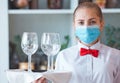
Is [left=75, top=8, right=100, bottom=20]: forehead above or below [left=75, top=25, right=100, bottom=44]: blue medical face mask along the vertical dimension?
above

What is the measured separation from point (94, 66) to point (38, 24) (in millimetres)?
1066

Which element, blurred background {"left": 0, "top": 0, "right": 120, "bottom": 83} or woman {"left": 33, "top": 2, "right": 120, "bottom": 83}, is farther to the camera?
blurred background {"left": 0, "top": 0, "right": 120, "bottom": 83}

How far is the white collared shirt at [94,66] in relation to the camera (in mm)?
927

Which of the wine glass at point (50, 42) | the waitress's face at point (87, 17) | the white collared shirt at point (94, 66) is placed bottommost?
the white collared shirt at point (94, 66)

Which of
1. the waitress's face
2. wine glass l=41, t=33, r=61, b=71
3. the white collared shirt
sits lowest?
the white collared shirt

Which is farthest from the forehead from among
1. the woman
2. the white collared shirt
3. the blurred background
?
the blurred background

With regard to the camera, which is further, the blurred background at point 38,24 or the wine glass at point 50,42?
the blurred background at point 38,24

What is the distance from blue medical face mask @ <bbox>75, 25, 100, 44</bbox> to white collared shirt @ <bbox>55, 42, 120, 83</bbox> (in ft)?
0.09

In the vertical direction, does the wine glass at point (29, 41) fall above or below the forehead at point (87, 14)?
below

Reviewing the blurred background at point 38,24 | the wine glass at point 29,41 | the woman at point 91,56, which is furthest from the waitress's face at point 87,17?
the blurred background at point 38,24

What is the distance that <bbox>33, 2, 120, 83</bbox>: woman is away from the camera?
3.05 ft

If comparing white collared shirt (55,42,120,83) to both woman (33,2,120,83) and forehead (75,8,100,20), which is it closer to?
woman (33,2,120,83)

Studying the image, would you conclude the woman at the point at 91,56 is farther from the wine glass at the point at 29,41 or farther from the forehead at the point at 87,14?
the wine glass at the point at 29,41

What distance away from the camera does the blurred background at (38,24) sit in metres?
1.68
